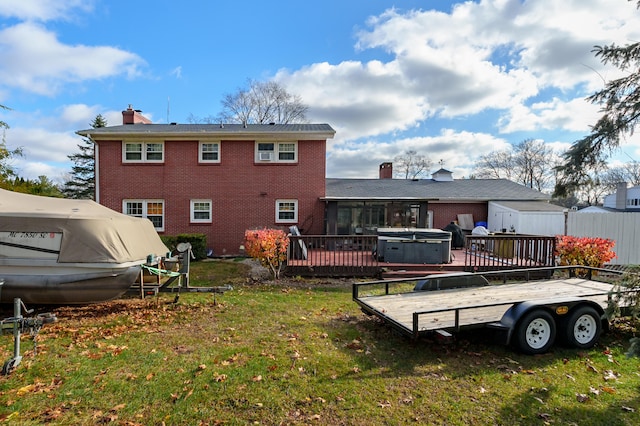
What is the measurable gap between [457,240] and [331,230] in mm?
5992

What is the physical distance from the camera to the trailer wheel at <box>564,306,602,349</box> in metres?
4.88

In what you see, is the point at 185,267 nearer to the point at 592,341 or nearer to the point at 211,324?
the point at 211,324

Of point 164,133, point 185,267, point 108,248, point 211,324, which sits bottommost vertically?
point 211,324

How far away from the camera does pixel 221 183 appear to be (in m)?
16.0

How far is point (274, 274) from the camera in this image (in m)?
10.0

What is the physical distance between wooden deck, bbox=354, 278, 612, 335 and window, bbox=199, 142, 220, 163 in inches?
475

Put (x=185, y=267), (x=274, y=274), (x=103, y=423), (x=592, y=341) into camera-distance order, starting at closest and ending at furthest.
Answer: (x=103, y=423)
(x=592, y=341)
(x=185, y=267)
(x=274, y=274)

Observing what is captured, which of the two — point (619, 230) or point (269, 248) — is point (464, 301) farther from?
point (619, 230)

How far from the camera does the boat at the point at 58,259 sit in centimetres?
564

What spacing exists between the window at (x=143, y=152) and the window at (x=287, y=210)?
6.07m

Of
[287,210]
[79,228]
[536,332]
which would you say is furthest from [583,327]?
[287,210]

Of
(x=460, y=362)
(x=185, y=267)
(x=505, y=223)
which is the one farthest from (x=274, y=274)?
(x=505, y=223)

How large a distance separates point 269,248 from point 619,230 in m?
13.0

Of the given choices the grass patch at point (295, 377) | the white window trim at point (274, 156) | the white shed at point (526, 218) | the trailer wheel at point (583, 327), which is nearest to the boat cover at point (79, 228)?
the grass patch at point (295, 377)
